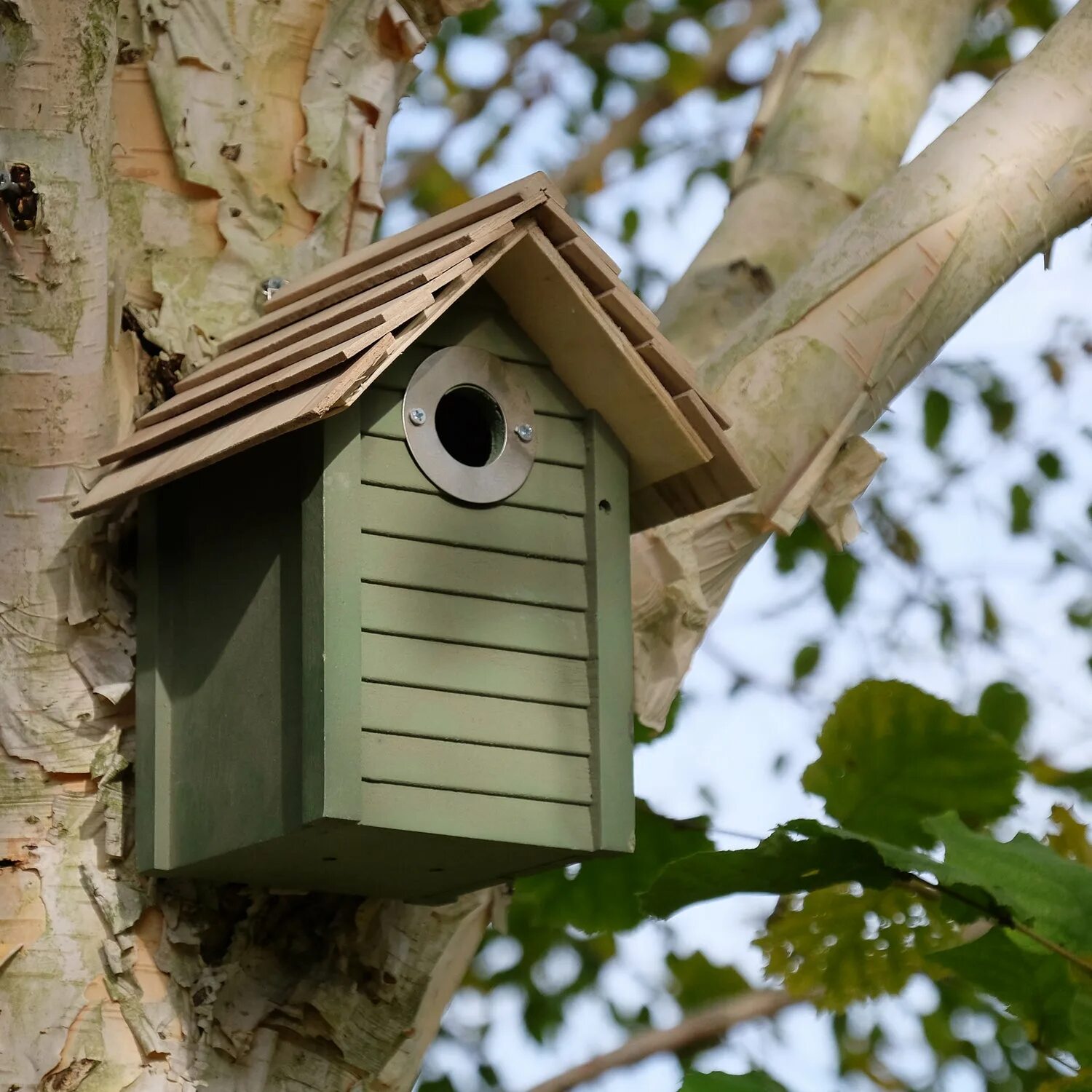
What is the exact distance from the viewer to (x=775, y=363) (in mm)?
2240

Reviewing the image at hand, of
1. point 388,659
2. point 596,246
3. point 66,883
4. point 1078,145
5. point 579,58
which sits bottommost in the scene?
point 66,883

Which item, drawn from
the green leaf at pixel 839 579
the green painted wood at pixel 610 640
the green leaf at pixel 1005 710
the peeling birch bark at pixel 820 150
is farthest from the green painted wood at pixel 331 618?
the green leaf at pixel 839 579

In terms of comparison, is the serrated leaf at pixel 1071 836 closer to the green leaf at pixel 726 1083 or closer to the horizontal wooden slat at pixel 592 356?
the horizontal wooden slat at pixel 592 356

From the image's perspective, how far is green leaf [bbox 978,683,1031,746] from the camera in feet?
10.5

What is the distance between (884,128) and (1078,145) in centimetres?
36

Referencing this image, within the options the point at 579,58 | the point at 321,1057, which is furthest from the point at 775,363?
the point at 579,58

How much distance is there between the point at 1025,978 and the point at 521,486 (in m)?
0.79

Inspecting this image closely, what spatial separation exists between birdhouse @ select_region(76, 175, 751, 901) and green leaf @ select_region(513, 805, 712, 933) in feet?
2.25

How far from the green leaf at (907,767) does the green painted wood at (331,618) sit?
19.6 inches

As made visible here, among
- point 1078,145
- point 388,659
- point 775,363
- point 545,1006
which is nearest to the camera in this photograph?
point 388,659

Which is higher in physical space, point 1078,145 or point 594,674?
point 1078,145

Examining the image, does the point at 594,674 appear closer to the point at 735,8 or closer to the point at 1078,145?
the point at 1078,145

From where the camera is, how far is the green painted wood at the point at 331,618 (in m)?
1.65

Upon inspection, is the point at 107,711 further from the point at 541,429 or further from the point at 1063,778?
the point at 1063,778
